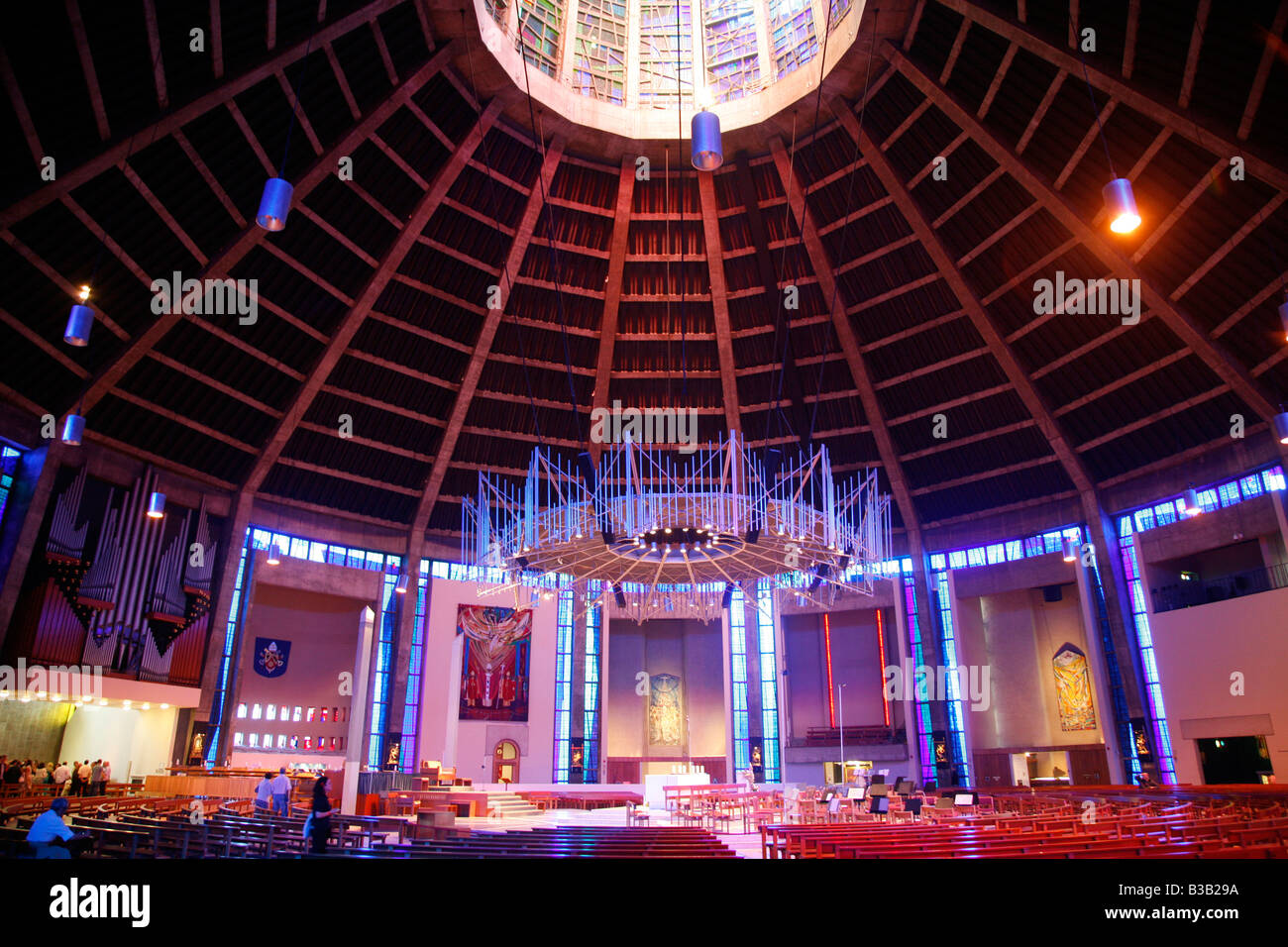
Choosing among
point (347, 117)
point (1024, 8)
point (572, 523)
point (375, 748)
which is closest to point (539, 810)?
point (375, 748)

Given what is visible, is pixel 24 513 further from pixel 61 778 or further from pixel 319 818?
pixel 319 818

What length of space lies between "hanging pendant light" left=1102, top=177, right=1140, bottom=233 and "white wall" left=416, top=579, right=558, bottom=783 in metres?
20.5

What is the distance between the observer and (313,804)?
9359 millimetres

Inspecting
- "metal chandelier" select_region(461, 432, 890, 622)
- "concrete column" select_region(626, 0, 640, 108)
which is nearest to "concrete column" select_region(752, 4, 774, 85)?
A: "concrete column" select_region(626, 0, 640, 108)

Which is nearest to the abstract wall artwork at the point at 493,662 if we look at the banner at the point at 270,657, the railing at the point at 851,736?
the banner at the point at 270,657

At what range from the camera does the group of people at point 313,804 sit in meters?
9.05

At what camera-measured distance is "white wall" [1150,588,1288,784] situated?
66.8ft

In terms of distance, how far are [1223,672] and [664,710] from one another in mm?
19202

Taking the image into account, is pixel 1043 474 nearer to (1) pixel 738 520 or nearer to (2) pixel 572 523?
(1) pixel 738 520

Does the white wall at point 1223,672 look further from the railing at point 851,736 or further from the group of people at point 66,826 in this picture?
the group of people at point 66,826

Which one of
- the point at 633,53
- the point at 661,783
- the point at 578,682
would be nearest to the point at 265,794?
the point at 661,783

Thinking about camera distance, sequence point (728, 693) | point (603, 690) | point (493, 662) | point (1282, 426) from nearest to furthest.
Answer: point (1282, 426)
point (493, 662)
point (603, 690)
point (728, 693)

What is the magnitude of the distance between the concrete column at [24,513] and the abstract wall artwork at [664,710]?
2179 centimetres
